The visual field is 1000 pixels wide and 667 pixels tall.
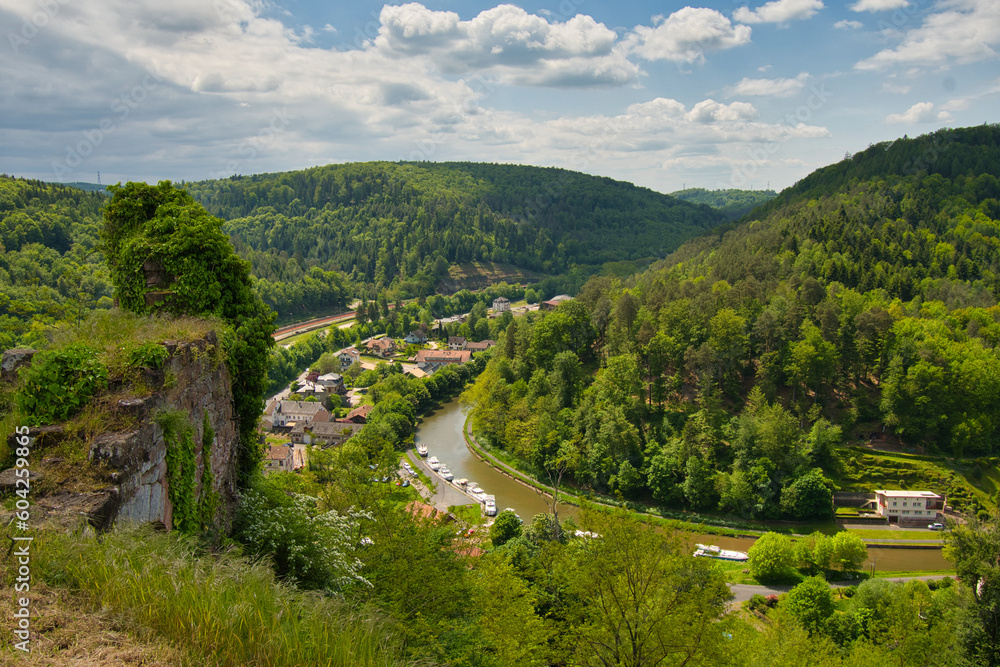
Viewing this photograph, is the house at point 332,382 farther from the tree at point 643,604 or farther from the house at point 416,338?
the tree at point 643,604

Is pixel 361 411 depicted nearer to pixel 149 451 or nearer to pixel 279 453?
pixel 279 453

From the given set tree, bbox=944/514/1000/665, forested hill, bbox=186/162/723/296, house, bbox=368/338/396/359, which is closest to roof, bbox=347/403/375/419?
house, bbox=368/338/396/359

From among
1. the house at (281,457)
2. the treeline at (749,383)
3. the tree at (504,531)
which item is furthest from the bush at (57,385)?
the house at (281,457)

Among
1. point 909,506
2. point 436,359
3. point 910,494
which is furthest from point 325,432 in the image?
point 910,494

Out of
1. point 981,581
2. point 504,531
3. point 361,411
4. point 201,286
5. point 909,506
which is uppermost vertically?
point 201,286

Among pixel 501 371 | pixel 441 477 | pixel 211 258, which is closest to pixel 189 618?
pixel 211 258

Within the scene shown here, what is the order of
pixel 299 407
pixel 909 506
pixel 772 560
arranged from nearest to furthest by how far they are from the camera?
pixel 772 560, pixel 909 506, pixel 299 407
